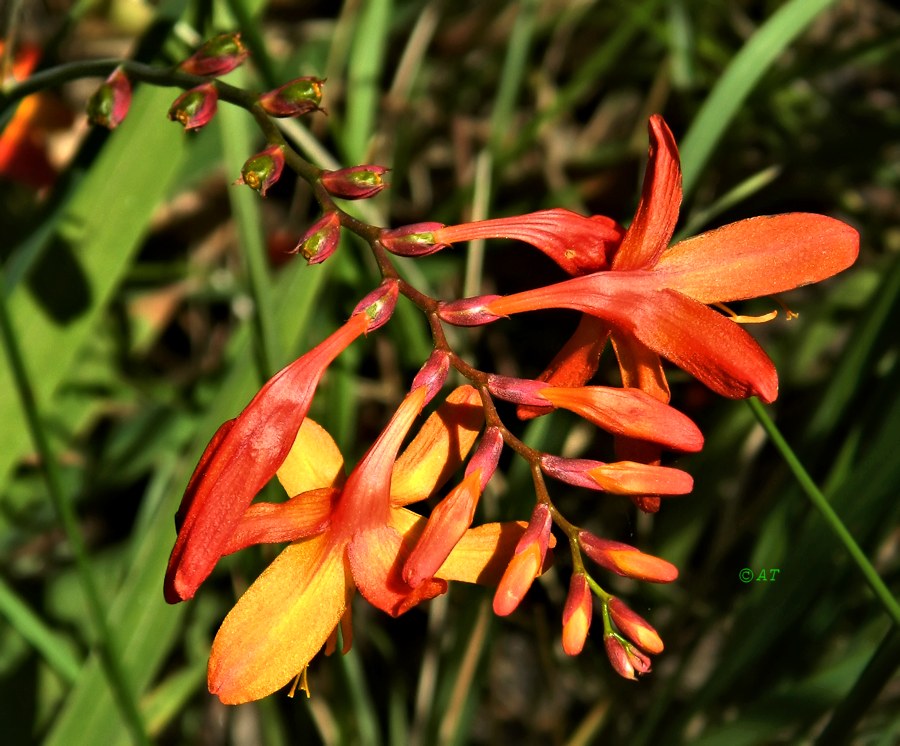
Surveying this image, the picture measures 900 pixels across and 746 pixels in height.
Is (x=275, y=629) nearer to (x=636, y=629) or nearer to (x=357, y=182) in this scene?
(x=636, y=629)

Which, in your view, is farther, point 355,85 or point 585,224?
point 355,85

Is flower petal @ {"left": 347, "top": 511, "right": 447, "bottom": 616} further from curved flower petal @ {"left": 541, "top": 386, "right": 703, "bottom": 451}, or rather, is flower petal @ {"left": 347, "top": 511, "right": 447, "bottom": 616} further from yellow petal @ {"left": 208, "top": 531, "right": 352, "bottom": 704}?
curved flower petal @ {"left": 541, "top": 386, "right": 703, "bottom": 451}

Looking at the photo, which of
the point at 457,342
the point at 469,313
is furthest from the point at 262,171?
the point at 457,342

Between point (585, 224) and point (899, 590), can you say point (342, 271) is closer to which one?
point (585, 224)

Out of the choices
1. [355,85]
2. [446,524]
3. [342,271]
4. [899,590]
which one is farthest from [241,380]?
[899,590]

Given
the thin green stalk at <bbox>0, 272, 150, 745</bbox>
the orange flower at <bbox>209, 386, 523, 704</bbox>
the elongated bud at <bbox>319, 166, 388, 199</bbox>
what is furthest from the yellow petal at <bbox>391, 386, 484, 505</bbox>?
the thin green stalk at <bbox>0, 272, 150, 745</bbox>

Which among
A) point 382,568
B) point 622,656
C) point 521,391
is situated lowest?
point 622,656
